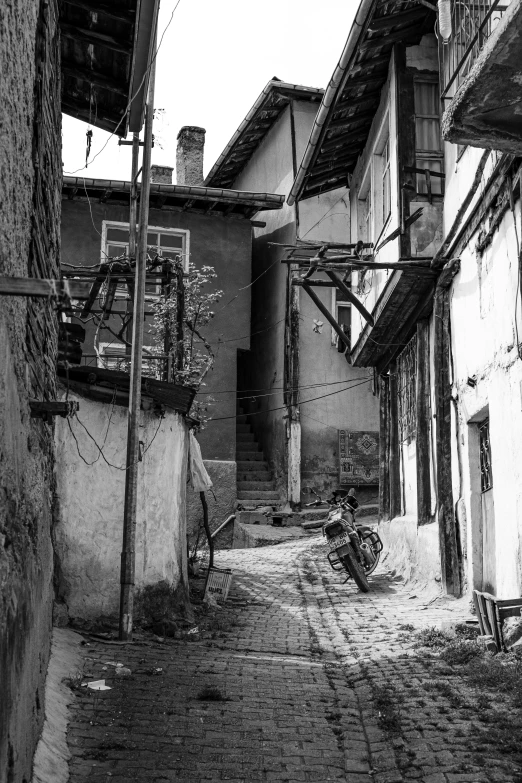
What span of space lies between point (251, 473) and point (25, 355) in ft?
56.6

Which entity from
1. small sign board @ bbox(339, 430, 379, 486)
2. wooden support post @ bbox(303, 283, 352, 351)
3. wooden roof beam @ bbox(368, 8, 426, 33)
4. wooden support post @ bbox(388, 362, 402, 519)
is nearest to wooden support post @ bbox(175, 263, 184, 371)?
wooden support post @ bbox(303, 283, 352, 351)

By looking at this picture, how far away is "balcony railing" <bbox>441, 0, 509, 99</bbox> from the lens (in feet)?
26.9

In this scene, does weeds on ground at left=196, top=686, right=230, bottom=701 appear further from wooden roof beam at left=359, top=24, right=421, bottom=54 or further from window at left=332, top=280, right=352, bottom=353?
window at left=332, top=280, right=352, bottom=353

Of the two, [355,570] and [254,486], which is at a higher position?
[254,486]

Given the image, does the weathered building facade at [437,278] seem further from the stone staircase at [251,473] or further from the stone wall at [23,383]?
the stone staircase at [251,473]

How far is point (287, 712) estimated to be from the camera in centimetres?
639

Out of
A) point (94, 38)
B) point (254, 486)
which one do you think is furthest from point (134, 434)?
point (254, 486)

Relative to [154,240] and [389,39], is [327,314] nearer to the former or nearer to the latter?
[389,39]

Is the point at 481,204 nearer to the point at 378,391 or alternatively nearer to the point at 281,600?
the point at 281,600

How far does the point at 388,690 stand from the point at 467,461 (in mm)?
4160

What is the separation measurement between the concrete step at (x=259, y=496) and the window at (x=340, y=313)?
387 centimetres

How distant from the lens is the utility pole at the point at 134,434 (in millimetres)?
8680

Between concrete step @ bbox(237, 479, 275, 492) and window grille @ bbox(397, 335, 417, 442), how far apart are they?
21.7 ft

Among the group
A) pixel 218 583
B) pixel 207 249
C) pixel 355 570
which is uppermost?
pixel 207 249
